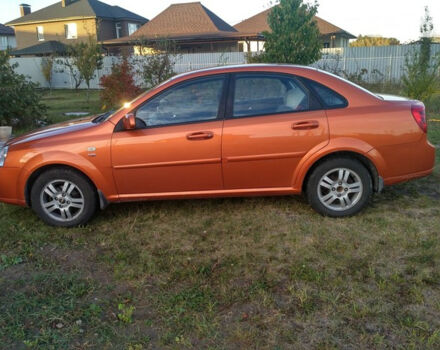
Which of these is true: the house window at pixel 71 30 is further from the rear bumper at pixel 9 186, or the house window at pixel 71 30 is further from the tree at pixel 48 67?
the rear bumper at pixel 9 186

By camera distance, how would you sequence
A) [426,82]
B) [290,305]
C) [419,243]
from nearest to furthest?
[290,305], [419,243], [426,82]

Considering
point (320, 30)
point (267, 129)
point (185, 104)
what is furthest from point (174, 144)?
point (320, 30)

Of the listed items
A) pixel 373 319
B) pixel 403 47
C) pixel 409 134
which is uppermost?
pixel 403 47

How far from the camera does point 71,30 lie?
39.3m

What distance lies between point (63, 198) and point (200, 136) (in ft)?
5.38

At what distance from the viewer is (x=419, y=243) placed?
3.89 metres

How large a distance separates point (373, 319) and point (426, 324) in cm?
33

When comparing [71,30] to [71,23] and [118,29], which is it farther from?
[118,29]

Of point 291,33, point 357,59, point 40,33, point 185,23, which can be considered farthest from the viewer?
point 40,33

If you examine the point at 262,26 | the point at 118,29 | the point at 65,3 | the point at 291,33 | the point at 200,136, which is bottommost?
the point at 200,136

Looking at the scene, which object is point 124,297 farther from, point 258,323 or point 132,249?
point 258,323

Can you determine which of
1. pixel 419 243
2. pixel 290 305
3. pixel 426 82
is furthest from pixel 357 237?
pixel 426 82

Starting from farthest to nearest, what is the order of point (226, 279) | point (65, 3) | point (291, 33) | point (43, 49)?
point (65, 3), point (43, 49), point (291, 33), point (226, 279)

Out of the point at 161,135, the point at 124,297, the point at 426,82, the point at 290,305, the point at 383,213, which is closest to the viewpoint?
the point at 290,305
